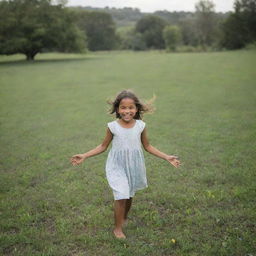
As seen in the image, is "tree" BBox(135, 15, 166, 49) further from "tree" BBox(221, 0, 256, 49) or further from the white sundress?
the white sundress

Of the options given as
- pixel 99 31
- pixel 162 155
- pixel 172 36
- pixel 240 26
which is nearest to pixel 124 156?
pixel 162 155

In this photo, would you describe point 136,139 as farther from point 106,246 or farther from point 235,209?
point 235,209

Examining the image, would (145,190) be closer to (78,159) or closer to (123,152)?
(123,152)

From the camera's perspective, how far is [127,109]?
14.1 ft

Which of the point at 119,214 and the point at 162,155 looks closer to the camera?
the point at 119,214

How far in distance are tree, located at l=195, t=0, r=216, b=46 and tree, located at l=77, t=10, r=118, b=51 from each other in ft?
81.8

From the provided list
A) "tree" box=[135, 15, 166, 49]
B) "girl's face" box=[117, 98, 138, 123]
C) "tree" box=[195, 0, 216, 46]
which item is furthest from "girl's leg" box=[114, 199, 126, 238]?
"tree" box=[135, 15, 166, 49]

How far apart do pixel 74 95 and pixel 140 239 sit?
50.1 ft

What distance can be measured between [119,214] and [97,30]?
91.7m

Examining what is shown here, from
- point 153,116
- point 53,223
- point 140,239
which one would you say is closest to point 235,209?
point 140,239

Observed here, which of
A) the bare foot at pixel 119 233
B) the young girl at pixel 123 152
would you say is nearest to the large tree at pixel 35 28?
the young girl at pixel 123 152

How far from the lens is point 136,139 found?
4371mm

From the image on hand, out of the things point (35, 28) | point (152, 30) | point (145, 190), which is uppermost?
point (152, 30)

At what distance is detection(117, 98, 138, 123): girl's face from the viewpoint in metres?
4.30
